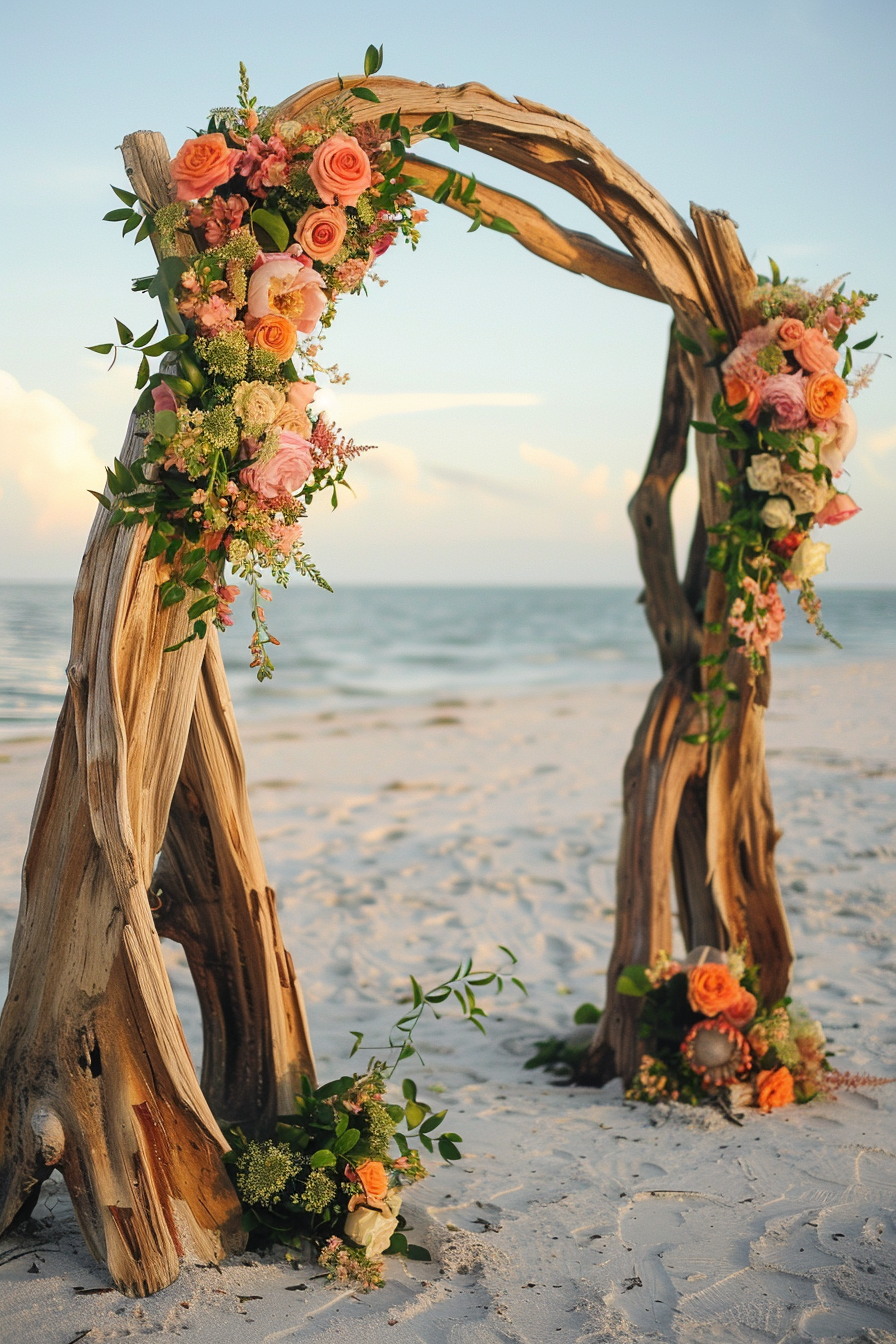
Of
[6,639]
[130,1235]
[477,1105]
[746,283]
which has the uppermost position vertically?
[746,283]

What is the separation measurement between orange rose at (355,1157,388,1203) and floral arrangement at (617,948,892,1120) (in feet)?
3.41

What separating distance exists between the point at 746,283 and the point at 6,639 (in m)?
2.32

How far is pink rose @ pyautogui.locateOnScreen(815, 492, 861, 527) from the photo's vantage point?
2.64m

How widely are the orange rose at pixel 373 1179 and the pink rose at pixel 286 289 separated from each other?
5.52ft

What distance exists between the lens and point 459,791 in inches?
277

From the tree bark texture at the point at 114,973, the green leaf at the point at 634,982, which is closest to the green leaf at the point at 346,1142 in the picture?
the tree bark texture at the point at 114,973

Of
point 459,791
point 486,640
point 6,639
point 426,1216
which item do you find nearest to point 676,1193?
point 426,1216

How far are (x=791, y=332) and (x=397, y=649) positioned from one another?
668 inches

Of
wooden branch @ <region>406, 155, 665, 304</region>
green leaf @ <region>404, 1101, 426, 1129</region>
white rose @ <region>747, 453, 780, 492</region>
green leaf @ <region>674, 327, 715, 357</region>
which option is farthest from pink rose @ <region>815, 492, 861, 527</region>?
green leaf @ <region>404, 1101, 426, 1129</region>

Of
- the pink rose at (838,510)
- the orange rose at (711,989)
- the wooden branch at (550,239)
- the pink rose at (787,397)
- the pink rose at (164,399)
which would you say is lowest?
the orange rose at (711,989)

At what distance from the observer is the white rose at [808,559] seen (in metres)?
2.66

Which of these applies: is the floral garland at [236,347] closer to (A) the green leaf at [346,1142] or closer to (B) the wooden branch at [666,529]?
(A) the green leaf at [346,1142]

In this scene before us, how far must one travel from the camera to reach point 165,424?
176 cm

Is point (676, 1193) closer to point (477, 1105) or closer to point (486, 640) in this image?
point (477, 1105)
